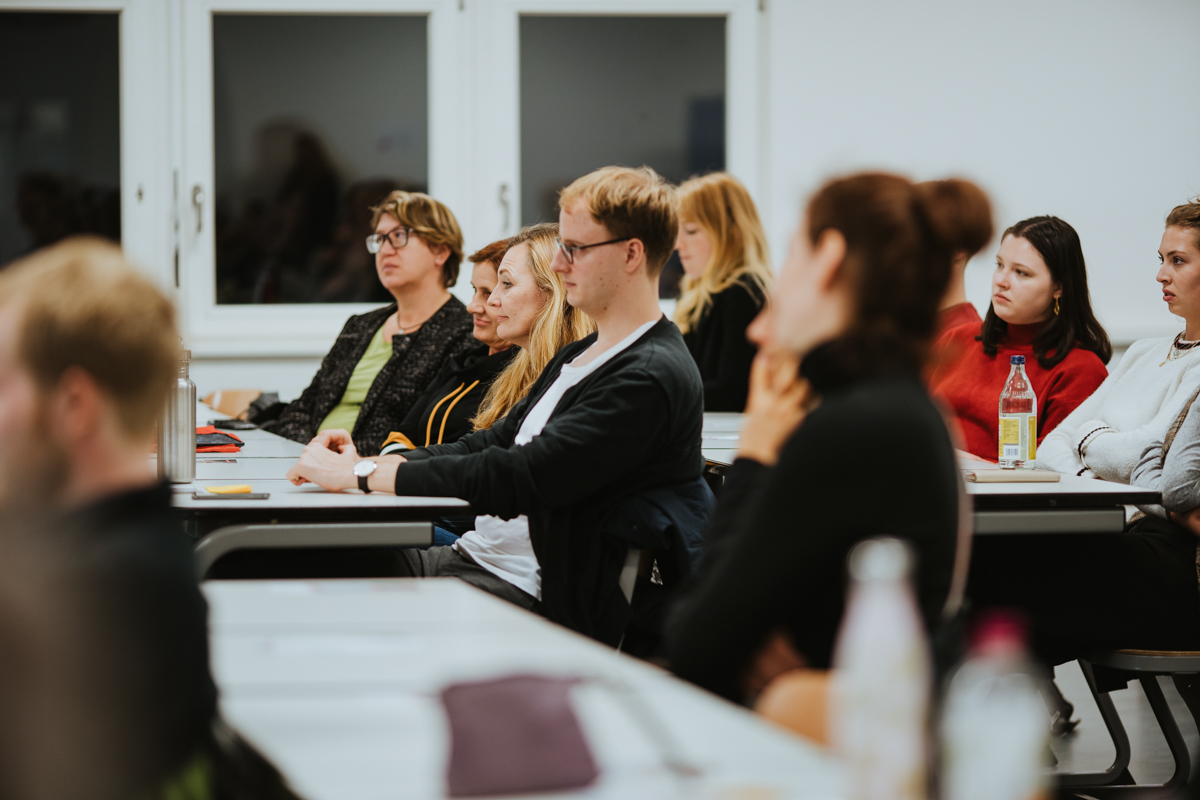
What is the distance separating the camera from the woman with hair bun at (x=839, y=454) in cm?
104

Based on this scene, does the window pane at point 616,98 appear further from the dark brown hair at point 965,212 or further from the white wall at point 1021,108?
the dark brown hair at point 965,212

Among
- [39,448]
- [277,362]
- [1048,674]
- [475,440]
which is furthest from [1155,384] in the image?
[277,362]

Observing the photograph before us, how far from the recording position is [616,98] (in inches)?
214

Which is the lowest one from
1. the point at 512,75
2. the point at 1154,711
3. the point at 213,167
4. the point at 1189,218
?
the point at 1154,711

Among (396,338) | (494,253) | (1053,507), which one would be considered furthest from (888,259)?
(396,338)

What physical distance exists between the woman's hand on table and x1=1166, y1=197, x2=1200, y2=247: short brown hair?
175 cm

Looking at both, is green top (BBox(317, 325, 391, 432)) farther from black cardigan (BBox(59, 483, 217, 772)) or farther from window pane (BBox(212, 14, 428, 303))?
black cardigan (BBox(59, 483, 217, 772))

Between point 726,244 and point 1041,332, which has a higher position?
point 726,244

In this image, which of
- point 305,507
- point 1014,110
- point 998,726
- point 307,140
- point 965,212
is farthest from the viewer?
point 1014,110

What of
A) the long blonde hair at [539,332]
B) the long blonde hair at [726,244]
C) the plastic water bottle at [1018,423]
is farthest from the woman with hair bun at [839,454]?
the long blonde hair at [726,244]

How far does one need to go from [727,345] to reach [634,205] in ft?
6.69

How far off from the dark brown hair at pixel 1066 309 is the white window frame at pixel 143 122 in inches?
141

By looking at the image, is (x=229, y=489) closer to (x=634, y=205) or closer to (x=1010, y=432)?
(x=634, y=205)

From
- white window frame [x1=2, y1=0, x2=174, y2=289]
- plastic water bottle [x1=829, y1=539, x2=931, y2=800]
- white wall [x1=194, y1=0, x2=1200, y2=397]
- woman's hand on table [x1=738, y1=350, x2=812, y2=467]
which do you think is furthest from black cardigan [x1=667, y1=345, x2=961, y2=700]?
white window frame [x1=2, y1=0, x2=174, y2=289]
